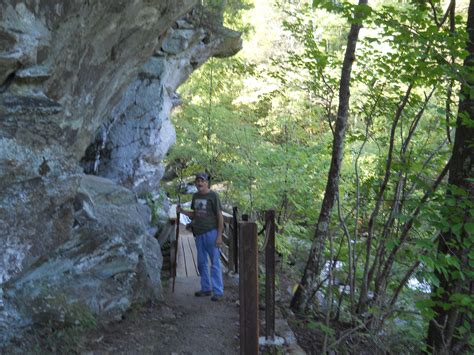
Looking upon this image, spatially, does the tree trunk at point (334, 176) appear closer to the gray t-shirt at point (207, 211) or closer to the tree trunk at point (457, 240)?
the gray t-shirt at point (207, 211)

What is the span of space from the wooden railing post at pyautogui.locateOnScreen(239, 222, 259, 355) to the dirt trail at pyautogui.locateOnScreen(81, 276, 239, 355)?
5.08ft

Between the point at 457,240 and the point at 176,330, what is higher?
the point at 457,240

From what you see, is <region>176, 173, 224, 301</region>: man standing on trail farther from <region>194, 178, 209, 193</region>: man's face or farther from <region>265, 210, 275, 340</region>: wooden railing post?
<region>265, 210, 275, 340</region>: wooden railing post

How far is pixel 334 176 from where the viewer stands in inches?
269

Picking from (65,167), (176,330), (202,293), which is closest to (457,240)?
(176,330)

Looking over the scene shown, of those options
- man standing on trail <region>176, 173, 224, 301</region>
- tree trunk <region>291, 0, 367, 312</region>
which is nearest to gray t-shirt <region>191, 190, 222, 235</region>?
man standing on trail <region>176, 173, 224, 301</region>

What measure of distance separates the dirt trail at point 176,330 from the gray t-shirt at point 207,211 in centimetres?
115

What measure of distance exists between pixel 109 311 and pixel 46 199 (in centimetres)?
173

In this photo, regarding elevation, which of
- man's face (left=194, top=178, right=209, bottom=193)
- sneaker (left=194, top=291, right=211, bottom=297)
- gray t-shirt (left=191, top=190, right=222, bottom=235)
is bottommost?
sneaker (left=194, top=291, right=211, bottom=297)

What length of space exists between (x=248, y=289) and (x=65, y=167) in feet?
8.47

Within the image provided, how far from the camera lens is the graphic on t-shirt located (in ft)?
21.1

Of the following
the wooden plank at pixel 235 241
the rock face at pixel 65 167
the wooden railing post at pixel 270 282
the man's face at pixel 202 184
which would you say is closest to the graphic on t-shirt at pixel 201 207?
the man's face at pixel 202 184

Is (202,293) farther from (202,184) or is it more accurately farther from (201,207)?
(202,184)

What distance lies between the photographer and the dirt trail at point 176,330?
493cm
